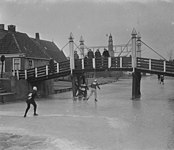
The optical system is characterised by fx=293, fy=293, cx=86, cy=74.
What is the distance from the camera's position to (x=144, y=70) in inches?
936

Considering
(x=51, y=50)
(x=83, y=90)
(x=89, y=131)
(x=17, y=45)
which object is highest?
(x=51, y=50)

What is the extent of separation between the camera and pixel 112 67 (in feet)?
80.9

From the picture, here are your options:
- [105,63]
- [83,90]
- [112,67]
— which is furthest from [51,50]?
[83,90]


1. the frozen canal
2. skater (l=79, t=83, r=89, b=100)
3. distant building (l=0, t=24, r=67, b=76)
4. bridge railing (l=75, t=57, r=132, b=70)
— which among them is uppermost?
distant building (l=0, t=24, r=67, b=76)

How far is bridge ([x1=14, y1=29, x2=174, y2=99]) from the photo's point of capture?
23322mm

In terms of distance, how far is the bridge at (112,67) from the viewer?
918 inches

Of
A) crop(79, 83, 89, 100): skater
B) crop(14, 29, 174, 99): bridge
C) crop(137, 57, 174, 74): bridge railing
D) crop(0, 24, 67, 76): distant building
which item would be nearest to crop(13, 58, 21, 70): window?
crop(0, 24, 67, 76): distant building

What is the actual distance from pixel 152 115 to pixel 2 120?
24.1 feet

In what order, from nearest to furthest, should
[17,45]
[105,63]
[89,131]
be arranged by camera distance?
[89,131] < [105,63] < [17,45]

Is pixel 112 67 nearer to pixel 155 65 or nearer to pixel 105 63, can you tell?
pixel 105 63

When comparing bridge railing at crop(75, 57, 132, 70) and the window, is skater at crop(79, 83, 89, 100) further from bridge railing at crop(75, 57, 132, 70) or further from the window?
the window

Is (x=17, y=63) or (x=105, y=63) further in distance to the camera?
(x=17, y=63)

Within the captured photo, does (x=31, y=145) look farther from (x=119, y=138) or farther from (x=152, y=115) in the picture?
(x=152, y=115)

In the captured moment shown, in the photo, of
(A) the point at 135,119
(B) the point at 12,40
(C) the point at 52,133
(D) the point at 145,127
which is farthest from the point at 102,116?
(B) the point at 12,40
